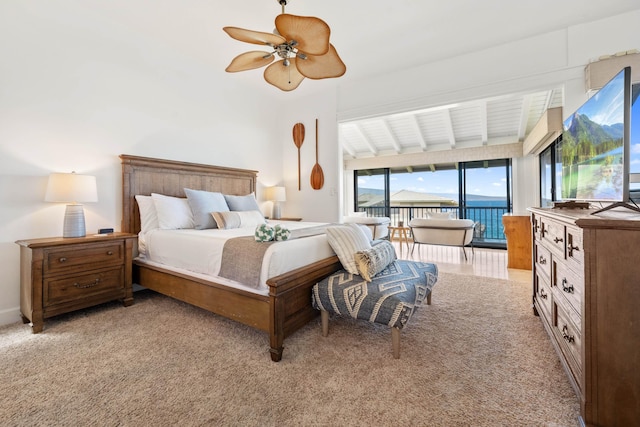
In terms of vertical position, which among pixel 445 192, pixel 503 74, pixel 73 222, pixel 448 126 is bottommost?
pixel 73 222

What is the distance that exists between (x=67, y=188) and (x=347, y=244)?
2.50 m

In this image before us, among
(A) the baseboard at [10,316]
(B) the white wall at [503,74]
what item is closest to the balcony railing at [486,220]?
(B) the white wall at [503,74]

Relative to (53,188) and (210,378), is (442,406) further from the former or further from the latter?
(53,188)

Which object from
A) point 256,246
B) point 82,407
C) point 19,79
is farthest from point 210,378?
point 19,79

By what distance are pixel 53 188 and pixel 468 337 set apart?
11.9ft

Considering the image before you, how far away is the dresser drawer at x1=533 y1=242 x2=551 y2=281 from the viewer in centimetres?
181

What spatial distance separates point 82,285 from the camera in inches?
94.0

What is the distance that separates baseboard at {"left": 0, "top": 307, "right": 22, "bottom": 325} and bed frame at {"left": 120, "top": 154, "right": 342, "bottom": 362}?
2.87ft

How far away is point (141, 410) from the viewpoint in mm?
1313

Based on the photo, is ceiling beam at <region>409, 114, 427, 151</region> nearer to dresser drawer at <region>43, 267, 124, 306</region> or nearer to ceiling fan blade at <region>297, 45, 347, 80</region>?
ceiling fan blade at <region>297, 45, 347, 80</region>

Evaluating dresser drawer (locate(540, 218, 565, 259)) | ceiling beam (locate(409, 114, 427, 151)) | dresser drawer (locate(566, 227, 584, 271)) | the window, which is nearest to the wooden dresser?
dresser drawer (locate(566, 227, 584, 271))

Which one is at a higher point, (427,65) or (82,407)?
(427,65)

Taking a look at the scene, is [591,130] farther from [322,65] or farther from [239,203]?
[239,203]

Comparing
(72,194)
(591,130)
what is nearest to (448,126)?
(591,130)
